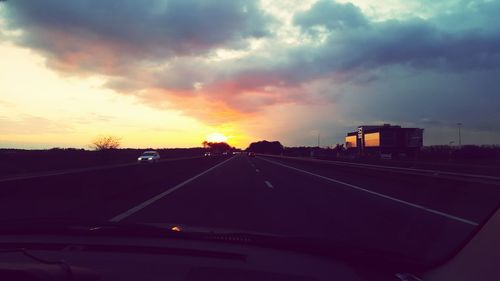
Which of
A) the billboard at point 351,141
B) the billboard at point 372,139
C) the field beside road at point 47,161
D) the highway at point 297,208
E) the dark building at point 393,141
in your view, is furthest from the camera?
the billboard at point 351,141

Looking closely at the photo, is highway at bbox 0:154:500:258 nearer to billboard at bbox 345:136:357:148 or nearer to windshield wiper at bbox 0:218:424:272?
windshield wiper at bbox 0:218:424:272

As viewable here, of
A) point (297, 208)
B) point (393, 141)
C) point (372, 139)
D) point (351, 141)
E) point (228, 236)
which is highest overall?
point (351, 141)

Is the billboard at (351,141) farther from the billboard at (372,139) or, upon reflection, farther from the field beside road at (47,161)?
the field beside road at (47,161)

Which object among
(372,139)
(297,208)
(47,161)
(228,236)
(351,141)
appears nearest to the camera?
(228,236)

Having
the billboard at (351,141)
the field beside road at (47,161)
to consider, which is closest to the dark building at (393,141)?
the billboard at (351,141)

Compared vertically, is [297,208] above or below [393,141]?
below

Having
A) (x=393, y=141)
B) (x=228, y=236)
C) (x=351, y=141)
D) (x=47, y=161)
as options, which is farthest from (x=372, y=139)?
(x=228, y=236)

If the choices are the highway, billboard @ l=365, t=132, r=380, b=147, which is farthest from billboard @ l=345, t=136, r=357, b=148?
the highway

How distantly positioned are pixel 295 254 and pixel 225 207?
353 inches

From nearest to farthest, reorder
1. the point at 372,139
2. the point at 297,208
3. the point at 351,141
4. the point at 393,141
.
A: the point at 297,208 < the point at 393,141 < the point at 372,139 < the point at 351,141

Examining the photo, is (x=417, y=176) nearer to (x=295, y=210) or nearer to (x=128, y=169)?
(x=295, y=210)

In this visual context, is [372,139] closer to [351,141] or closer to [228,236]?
[351,141]

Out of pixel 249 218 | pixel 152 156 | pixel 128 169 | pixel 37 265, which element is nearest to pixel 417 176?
pixel 249 218

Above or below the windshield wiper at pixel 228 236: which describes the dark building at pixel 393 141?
above
